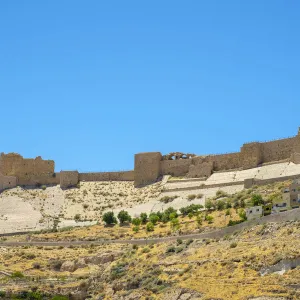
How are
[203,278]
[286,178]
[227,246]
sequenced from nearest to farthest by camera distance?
1. [203,278]
2. [227,246]
3. [286,178]

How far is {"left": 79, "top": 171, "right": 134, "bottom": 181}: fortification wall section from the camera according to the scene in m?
92.9

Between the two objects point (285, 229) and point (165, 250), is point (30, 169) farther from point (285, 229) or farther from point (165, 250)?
point (285, 229)

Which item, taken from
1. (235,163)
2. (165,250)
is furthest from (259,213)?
(235,163)

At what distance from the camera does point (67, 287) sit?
57.2m

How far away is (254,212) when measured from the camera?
60.2m

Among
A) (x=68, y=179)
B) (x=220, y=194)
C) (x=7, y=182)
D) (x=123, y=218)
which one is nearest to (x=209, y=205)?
(x=220, y=194)

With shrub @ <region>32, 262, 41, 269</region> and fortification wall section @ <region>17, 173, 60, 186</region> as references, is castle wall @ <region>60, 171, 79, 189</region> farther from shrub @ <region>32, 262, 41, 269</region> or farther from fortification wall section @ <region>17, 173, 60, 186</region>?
shrub @ <region>32, 262, 41, 269</region>

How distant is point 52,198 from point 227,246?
40.1 metres

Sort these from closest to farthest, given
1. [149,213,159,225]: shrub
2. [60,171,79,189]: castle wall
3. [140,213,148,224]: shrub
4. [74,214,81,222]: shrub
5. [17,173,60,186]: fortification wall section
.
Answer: [149,213,159,225]: shrub, [140,213,148,224]: shrub, [74,214,81,222]: shrub, [60,171,79,189]: castle wall, [17,173,60,186]: fortification wall section

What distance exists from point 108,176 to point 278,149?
2071cm

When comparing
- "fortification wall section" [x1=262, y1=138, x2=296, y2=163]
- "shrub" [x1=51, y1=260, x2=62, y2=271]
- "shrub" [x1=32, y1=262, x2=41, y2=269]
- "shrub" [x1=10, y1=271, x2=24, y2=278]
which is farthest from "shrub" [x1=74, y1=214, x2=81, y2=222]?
"shrub" [x1=10, y1=271, x2=24, y2=278]

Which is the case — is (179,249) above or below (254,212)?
below

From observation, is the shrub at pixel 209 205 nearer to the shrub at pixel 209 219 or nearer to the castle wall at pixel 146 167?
the shrub at pixel 209 219

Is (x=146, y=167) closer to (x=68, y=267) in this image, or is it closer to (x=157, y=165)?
(x=157, y=165)
